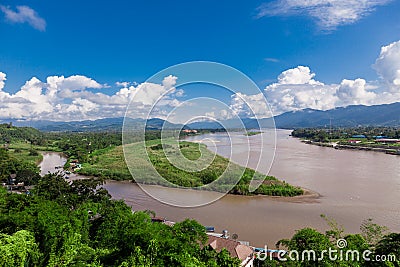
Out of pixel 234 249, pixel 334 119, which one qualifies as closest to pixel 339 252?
pixel 234 249

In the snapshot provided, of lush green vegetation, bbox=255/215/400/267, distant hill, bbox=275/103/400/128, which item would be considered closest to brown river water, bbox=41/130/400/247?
lush green vegetation, bbox=255/215/400/267

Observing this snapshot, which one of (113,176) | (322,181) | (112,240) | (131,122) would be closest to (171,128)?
(131,122)

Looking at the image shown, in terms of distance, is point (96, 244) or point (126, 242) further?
point (96, 244)

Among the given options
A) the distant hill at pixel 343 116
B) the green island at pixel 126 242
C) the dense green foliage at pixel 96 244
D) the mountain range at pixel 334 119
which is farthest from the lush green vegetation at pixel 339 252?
the distant hill at pixel 343 116

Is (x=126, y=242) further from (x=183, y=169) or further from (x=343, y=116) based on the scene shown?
(x=343, y=116)

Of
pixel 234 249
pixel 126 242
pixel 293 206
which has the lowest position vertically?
pixel 293 206

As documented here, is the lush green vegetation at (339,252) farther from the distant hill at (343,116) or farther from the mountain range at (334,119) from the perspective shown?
the distant hill at (343,116)

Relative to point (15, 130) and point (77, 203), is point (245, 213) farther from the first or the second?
point (15, 130)

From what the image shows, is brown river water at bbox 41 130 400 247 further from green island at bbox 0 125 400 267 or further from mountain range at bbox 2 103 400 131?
mountain range at bbox 2 103 400 131

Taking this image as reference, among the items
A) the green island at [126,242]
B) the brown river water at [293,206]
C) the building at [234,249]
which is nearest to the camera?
the green island at [126,242]

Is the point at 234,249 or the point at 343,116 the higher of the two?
the point at 343,116
